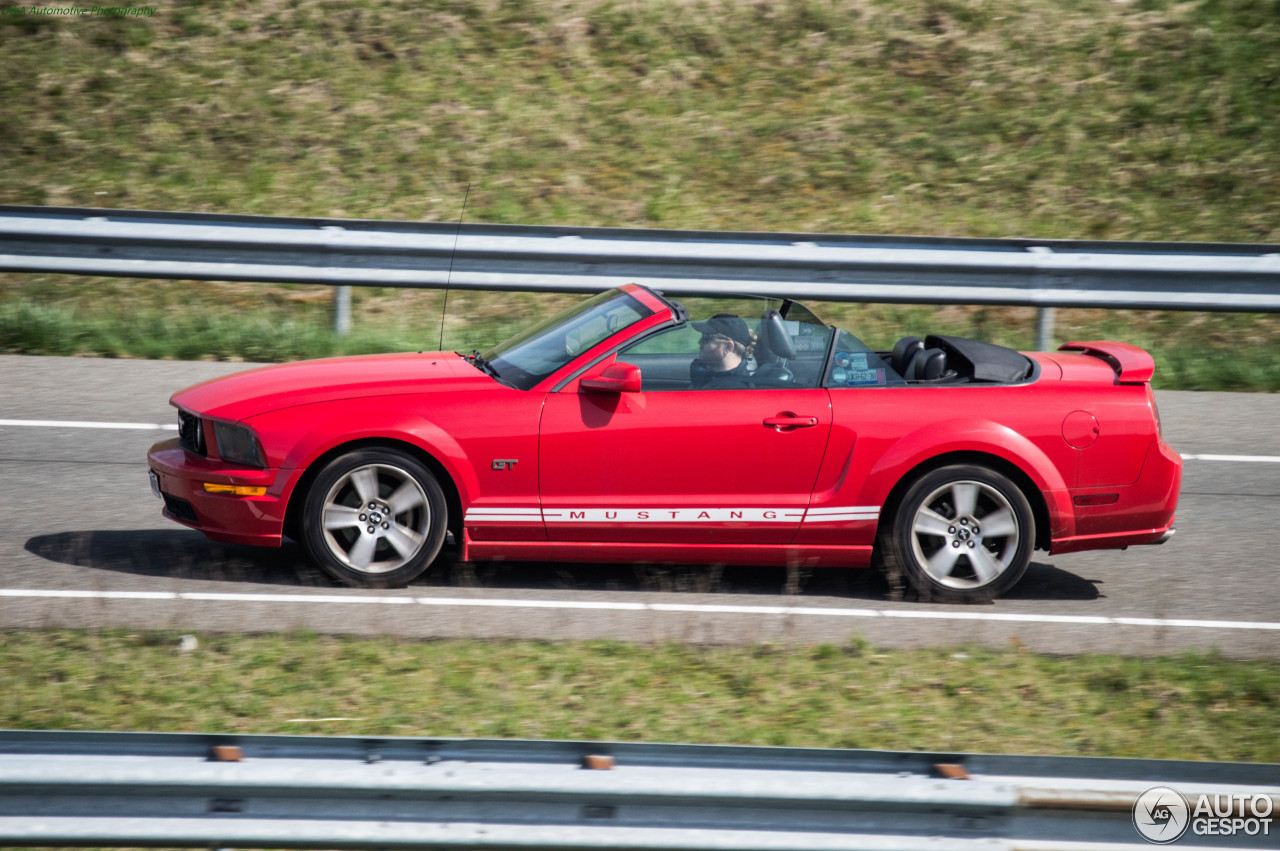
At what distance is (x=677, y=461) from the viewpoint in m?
5.76

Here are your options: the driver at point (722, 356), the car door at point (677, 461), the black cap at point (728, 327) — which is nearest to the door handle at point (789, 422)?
the car door at point (677, 461)

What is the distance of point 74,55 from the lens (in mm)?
14570

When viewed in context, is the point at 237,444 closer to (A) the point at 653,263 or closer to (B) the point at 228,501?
(B) the point at 228,501

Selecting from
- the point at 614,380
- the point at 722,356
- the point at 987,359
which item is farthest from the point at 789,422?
the point at 987,359

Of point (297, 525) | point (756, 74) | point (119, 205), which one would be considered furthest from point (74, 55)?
point (297, 525)

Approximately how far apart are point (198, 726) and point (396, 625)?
1.21 meters

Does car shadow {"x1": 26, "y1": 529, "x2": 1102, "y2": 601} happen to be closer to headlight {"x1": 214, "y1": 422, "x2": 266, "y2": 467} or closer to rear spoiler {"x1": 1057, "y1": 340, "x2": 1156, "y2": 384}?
headlight {"x1": 214, "y1": 422, "x2": 266, "y2": 467}

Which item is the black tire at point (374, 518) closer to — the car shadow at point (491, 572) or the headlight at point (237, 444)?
the car shadow at point (491, 572)

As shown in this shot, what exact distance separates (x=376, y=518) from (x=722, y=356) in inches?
69.9

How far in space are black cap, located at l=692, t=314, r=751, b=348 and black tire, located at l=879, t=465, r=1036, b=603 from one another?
1.06m

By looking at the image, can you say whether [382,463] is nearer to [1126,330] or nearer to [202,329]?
[202,329]

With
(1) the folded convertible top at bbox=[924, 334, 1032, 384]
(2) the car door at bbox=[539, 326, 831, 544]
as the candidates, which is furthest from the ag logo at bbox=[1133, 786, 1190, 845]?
(1) the folded convertible top at bbox=[924, 334, 1032, 384]

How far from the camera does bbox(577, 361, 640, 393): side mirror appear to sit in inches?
225

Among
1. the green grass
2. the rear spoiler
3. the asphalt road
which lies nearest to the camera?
the green grass
